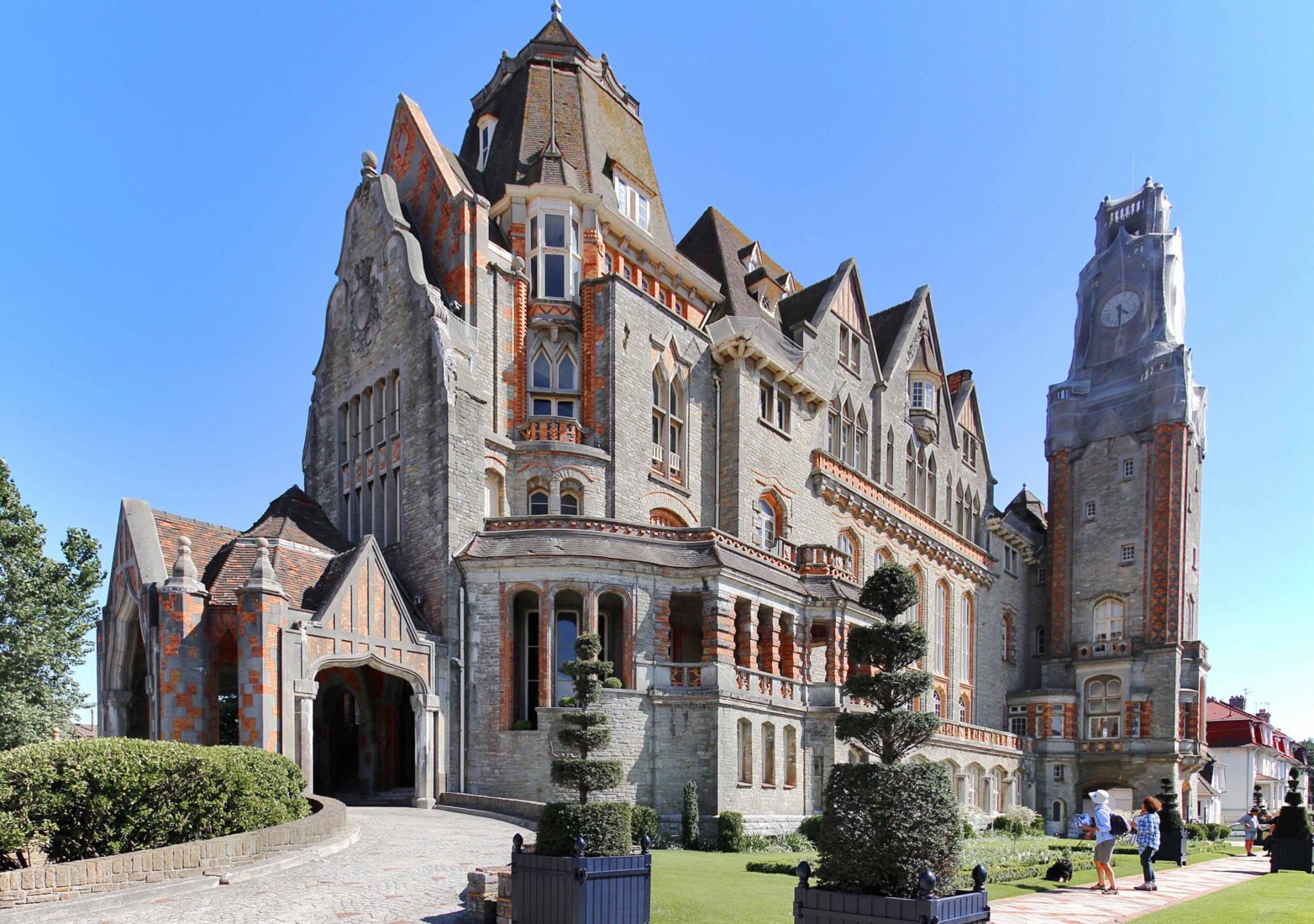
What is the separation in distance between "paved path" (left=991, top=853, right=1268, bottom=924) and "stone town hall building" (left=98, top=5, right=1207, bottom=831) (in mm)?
5437

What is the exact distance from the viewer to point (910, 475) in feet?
156

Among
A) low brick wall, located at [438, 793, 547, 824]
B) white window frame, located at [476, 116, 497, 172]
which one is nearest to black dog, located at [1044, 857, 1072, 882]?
low brick wall, located at [438, 793, 547, 824]

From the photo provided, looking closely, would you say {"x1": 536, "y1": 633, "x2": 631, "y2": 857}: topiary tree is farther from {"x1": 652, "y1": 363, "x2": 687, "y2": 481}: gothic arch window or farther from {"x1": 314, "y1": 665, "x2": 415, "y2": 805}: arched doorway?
{"x1": 652, "y1": 363, "x2": 687, "y2": 481}: gothic arch window

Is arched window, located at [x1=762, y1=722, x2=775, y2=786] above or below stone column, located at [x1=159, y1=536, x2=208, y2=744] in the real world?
below

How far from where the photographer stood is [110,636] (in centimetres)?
2752

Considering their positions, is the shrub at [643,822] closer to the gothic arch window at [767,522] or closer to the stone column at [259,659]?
the stone column at [259,659]

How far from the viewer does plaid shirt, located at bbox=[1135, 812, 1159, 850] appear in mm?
19094

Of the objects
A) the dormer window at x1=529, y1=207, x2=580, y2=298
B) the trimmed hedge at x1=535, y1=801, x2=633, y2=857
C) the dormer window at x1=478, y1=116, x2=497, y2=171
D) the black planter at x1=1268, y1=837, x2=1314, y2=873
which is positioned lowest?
the black planter at x1=1268, y1=837, x2=1314, y2=873

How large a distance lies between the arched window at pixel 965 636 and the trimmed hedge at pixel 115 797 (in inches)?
1502

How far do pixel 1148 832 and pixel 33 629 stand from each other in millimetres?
30946

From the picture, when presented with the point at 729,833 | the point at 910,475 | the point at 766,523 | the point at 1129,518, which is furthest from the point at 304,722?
the point at 1129,518

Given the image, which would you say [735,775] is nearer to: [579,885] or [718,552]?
[718,552]

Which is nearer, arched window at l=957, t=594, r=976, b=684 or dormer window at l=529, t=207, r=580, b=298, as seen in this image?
dormer window at l=529, t=207, r=580, b=298

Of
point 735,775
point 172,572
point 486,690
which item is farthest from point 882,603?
point 172,572
